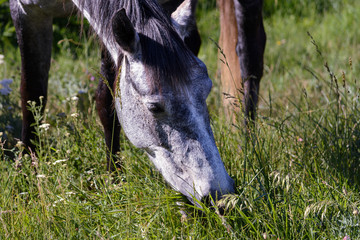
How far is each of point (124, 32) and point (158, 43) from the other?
0.52 feet

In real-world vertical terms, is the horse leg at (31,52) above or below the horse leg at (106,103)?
above

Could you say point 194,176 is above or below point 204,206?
above

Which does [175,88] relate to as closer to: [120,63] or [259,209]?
[120,63]

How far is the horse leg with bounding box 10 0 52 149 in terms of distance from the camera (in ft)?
10.1

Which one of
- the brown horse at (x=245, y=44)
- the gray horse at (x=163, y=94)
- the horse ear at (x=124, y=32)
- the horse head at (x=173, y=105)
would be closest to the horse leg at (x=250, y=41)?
the brown horse at (x=245, y=44)

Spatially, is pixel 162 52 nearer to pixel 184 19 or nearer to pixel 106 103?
pixel 184 19

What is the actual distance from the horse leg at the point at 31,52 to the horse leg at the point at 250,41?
135cm

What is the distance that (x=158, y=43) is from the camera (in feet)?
6.59

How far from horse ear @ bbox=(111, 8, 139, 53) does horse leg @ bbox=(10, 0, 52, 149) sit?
4.19 ft

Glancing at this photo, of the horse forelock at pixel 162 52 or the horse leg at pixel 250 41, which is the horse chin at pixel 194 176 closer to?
the horse forelock at pixel 162 52

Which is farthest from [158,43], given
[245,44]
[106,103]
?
[245,44]

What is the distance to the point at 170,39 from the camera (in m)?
2.02

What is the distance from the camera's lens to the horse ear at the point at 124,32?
1911 mm

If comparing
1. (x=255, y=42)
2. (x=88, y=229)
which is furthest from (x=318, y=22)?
(x=88, y=229)
